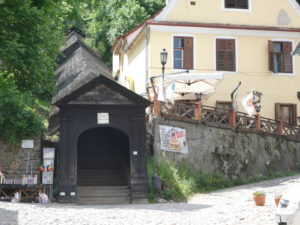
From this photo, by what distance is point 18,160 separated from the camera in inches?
840

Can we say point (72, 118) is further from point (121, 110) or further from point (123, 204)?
point (123, 204)

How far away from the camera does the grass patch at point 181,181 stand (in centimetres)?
2220

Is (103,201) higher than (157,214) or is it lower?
higher

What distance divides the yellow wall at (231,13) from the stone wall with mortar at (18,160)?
11514 millimetres

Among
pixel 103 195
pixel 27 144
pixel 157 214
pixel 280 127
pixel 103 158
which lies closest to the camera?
pixel 157 214

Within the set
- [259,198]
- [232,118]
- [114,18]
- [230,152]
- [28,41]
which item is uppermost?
[114,18]

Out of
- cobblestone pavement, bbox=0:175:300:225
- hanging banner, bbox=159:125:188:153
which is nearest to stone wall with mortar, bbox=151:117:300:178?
hanging banner, bbox=159:125:188:153

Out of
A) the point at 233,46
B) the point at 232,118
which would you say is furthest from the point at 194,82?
the point at 233,46

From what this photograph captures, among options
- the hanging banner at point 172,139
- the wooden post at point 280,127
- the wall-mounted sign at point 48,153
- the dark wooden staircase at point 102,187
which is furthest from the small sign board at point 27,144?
the wooden post at point 280,127

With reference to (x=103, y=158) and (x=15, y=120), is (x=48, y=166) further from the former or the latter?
(x=103, y=158)

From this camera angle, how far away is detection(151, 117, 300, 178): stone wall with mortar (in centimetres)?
2488

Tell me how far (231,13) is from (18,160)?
48.2ft

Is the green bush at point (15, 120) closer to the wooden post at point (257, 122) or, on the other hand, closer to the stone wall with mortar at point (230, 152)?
the stone wall with mortar at point (230, 152)

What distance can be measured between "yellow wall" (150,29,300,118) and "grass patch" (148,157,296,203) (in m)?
5.55
